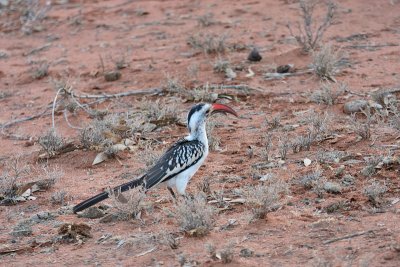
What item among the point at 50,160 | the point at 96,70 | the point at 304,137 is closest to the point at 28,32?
the point at 96,70

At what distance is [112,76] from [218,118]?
235 cm

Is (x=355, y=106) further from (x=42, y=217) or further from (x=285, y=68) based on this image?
(x=42, y=217)

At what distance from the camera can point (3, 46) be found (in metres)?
14.2

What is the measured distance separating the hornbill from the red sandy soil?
9.8 inches

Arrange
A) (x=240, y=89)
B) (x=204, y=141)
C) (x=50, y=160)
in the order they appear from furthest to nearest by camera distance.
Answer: (x=240, y=89), (x=50, y=160), (x=204, y=141)

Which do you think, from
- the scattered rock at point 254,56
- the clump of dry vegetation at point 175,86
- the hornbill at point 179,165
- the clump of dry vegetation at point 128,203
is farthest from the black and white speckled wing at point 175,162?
the scattered rock at point 254,56

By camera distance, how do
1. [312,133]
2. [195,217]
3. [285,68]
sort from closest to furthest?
[195,217]
[312,133]
[285,68]

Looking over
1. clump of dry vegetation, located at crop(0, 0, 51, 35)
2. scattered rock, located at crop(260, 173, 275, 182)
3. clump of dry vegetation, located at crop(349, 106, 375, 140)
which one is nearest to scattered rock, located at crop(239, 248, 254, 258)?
scattered rock, located at crop(260, 173, 275, 182)

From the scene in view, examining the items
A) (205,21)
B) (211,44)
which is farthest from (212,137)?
(205,21)

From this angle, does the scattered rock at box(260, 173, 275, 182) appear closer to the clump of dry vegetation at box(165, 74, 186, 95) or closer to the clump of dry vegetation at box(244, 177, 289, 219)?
the clump of dry vegetation at box(244, 177, 289, 219)

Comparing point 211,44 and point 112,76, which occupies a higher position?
point 211,44

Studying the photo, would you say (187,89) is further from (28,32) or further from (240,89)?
(28,32)

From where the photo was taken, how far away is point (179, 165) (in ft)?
22.4

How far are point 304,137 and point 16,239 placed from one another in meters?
2.99
